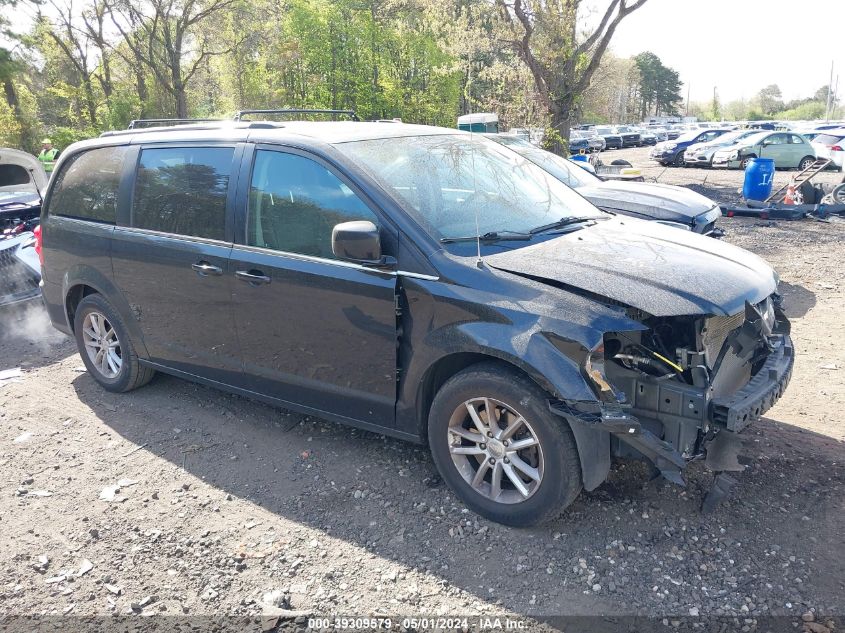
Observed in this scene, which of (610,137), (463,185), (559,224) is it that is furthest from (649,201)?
(610,137)

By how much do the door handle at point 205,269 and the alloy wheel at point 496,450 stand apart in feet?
5.79

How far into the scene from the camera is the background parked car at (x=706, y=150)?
27.0 meters

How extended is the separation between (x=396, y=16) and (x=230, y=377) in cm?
1862

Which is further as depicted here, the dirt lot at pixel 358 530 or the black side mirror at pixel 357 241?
the black side mirror at pixel 357 241

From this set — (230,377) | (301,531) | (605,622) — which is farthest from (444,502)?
(230,377)

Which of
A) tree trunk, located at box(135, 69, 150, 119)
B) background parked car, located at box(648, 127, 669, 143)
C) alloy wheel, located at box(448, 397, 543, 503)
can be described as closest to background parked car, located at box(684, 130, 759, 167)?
background parked car, located at box(648, 127, 669, 143)

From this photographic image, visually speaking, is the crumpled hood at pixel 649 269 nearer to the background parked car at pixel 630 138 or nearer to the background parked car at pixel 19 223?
the background parked car at pixel 19 223

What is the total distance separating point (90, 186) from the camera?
505cm

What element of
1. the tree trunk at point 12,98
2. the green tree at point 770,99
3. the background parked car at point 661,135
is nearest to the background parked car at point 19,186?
the tree trunk at point 12,98

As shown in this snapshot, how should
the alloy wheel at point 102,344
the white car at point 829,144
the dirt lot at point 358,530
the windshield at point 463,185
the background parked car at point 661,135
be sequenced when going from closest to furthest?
the dirt lot at point 358,530 < the windshield at point 463,185 < the alloy wheel at point 102,344 < the white car at point 829,144 < the background parked car at point 661,135

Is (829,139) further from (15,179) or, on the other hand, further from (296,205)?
(296,205)

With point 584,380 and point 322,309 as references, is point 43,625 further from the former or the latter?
point 584,380

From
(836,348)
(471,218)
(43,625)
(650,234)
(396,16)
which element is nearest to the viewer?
(43,625)

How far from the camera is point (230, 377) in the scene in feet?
14.3
